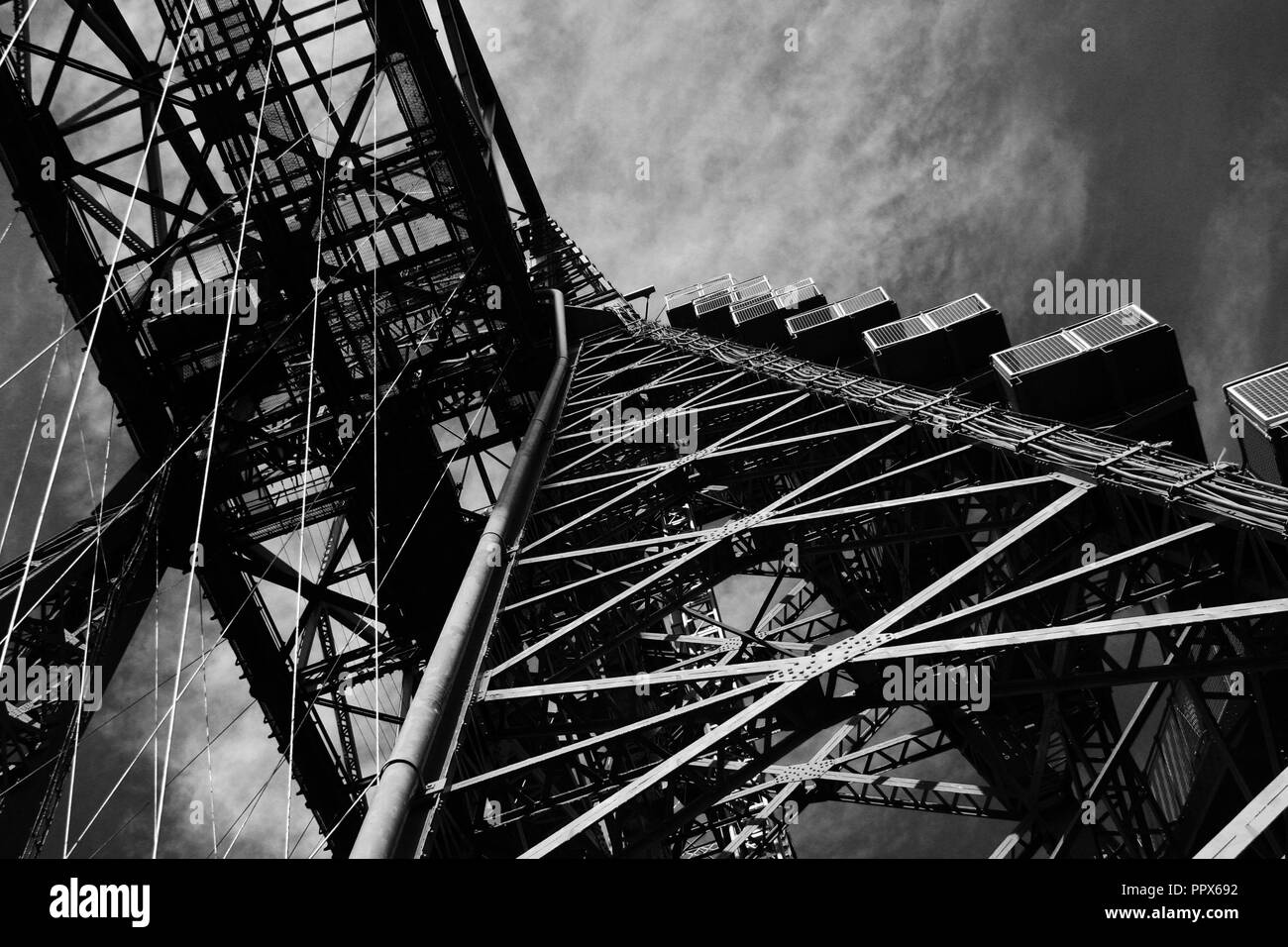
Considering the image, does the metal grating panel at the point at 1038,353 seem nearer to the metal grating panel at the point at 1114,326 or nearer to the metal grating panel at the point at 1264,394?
the metal grating panel at the point at 1114,326

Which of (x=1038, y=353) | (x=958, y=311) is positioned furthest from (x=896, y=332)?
(x=1038, y=353)

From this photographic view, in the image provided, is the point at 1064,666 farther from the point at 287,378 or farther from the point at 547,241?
the point at 547,241

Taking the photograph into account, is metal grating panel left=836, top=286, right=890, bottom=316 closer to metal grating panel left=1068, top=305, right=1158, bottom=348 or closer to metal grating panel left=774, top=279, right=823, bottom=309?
metal grating panel left=774, top=279, right=823, bottom=309

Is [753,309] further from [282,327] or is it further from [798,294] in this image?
[282,327]

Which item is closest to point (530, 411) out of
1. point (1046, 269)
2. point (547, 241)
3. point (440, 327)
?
point (440, 327)

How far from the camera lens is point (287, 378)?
2130 centimetres

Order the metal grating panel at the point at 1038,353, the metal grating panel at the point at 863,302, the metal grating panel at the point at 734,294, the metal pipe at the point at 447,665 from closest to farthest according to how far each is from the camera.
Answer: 1. the metal pipe at the point at 447,665
2. the metal grating panel at the point at 1038,353
3. the metal grating panel at the point at 863,302
4. the metal grating panel at the point at 734,294

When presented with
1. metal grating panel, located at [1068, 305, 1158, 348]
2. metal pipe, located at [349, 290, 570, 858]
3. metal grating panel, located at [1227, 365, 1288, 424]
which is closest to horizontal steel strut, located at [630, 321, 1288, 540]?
metal grating panel, located at [1227, 365, 1288, 424]

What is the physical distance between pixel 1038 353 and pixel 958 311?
439 cm

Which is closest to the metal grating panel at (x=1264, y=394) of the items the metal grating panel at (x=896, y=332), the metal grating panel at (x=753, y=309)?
the metal grating panel at (x=896, y=332)

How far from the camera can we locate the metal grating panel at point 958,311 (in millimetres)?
18578

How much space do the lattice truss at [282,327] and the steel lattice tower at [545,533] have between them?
0.08 m

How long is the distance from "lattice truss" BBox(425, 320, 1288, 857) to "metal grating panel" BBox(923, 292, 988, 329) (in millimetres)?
2674

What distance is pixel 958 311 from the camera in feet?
62.5
